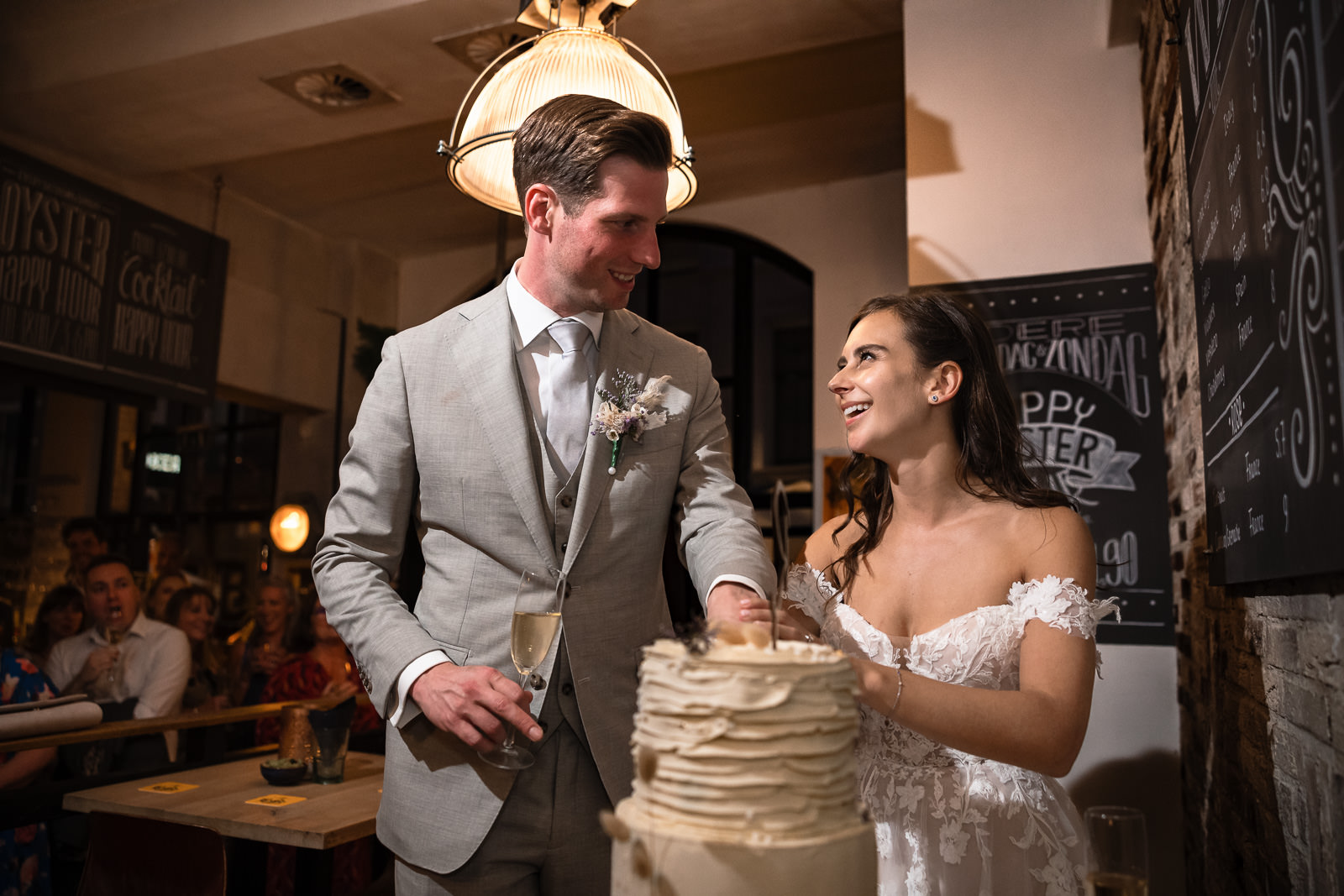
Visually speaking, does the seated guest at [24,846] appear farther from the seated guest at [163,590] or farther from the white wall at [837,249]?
the white wall at [837,249]

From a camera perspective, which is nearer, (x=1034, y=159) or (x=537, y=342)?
(x=537, y=342)

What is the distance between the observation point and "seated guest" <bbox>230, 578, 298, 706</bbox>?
5.86 metres

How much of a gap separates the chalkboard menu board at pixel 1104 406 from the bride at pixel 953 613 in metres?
1.19

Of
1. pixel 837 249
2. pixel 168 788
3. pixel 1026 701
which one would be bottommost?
pixel 168 788

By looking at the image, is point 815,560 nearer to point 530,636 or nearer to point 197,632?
point 530,636

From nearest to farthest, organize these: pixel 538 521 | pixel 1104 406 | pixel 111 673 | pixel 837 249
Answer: pixel 538 521, pixel 1104 406, pixel 111 673, pixel 837 249

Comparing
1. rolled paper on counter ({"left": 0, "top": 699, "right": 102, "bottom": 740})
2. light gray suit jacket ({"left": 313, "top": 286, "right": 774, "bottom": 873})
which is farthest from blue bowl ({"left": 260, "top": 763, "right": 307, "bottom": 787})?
light gray suit jacket ({"left": 313, "top": 286, "right": 774, "bottom": 873})

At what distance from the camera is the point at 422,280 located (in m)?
7.94

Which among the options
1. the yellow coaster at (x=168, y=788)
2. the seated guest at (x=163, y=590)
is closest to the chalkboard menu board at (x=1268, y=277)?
the yellow coaster at (x=168, y=788)

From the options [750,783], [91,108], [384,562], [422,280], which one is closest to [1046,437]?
[384,562]

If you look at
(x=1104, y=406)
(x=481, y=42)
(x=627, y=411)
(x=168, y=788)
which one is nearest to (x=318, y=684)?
(x=168, y=788)

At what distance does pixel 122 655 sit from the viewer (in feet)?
16.1

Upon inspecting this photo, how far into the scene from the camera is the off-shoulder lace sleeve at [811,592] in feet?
7.09

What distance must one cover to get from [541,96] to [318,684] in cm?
339
